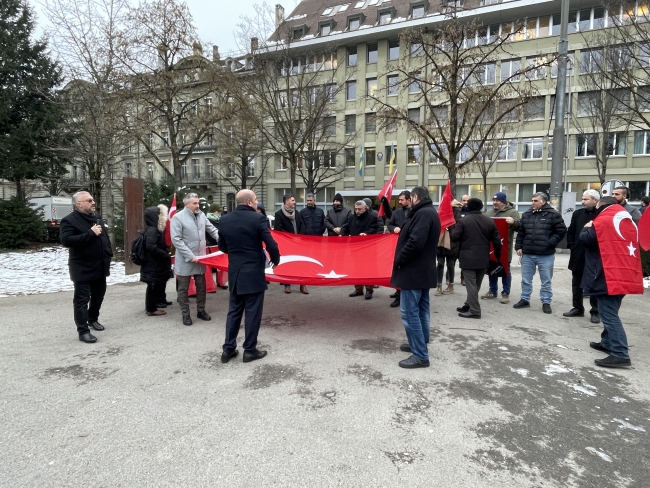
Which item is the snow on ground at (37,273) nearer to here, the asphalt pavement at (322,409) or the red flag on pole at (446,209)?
the asphalt pavement at (322,409)

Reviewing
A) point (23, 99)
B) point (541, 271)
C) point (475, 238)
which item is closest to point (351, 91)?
point (23, 99)

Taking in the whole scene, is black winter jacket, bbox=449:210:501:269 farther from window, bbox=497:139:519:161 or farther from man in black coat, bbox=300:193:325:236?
window, bbox=497:139:519:161

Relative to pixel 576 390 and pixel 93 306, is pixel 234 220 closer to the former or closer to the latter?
pixel 93 306

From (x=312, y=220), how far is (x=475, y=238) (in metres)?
3.46

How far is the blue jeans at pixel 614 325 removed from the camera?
4.63 m

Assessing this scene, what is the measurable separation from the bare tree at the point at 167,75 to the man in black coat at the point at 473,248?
1307 centimetres

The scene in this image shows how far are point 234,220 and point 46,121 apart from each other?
1987 centimetres

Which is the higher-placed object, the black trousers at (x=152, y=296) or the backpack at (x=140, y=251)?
the backpack at (x=140, y=251)

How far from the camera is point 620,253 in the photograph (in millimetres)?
4621

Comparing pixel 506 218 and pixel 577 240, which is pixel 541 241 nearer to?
pixel 577 240

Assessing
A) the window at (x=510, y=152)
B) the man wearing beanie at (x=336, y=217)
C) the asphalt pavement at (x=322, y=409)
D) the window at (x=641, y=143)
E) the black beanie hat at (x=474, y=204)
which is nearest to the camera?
the asphalt pavement at (x=322, y=409)

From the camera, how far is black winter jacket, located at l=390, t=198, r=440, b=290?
4492 millimetres

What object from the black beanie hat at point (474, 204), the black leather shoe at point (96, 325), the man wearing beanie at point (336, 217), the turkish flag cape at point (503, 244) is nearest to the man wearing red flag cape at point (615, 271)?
the black beanie hat at point (474, 204)

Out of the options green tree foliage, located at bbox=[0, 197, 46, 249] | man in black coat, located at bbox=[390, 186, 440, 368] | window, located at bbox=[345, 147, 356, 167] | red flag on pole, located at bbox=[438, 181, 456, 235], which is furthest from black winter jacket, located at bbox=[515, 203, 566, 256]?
window, located at bbox=[345, 147, 356, 167]
